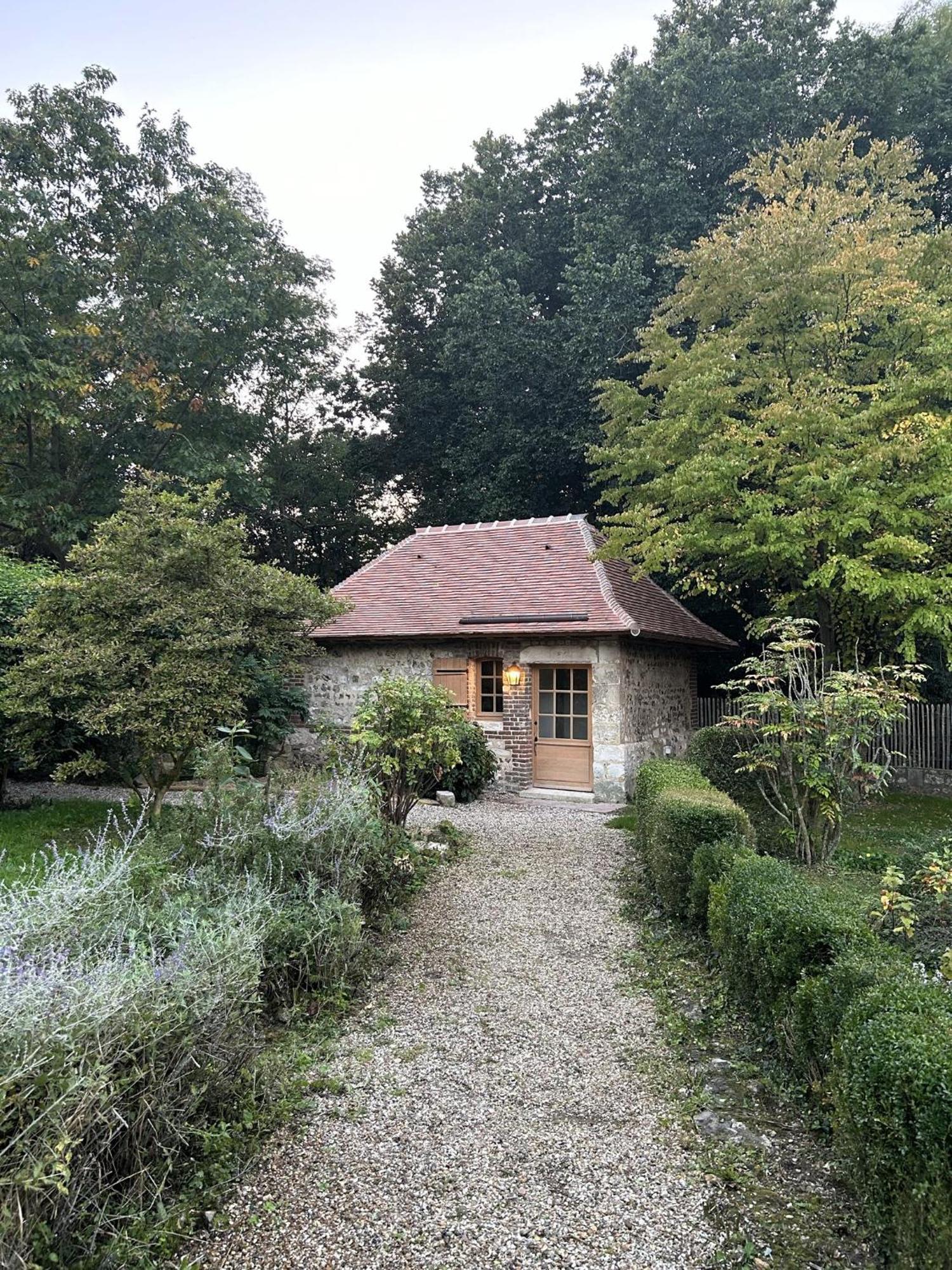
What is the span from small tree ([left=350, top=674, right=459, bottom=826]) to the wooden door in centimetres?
449

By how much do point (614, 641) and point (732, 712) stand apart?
3.56 metres

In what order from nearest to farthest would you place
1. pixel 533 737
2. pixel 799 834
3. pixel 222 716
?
pixel 799 834
pixel 222 716
pixel 533 737

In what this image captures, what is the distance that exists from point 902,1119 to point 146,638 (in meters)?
7.15

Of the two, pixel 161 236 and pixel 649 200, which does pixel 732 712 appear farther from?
pixel 161 236

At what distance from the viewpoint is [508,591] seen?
1248 cm

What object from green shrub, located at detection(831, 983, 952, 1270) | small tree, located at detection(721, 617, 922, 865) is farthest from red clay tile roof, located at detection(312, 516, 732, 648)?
green shrub, located at detection(831, 983, 952, 1270)

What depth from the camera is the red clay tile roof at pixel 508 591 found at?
37.6 ft

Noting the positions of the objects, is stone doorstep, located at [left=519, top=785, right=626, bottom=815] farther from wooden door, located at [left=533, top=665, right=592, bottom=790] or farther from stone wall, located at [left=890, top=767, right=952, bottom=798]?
→ stone wall, located at [left=890, top=767, right=952, bottom=798]

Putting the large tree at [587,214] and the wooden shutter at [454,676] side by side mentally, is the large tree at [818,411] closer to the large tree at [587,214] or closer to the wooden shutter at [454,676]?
the large tree at [587,214]

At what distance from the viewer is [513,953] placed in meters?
5.23

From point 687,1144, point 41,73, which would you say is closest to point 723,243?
point 687,1144

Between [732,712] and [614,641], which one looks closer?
[614,641]

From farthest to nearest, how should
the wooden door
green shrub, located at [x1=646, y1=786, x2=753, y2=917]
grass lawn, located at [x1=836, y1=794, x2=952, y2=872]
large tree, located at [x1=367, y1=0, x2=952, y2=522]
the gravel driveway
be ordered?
1. large tree, located at [x1=367, y1=0, x2=952, y2=522]
2. the wooden door
3. grass lawn, located at [x1=836, y1=794, x2=952, y2=872]
4. green shrub, located at [x1=646, y1=786, x2=753, y2=917]
5. the gravel driveway

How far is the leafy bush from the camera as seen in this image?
1088cm
